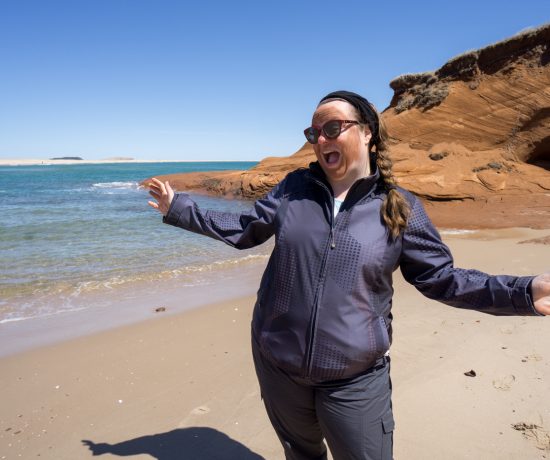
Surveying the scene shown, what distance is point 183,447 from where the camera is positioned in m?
2.97

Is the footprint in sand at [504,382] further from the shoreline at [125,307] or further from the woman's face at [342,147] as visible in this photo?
the shoreline at [125,307]

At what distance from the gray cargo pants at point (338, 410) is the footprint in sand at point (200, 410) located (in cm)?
158

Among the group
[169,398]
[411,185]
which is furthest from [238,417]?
[411,185]

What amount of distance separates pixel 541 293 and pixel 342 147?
3.00 ft

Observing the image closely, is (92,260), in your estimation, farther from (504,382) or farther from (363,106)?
(363,106)

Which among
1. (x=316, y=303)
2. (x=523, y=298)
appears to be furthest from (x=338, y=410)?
(x=523, y=298)

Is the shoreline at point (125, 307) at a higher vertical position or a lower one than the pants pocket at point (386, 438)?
lower

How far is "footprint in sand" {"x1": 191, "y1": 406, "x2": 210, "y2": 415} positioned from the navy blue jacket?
1743mm

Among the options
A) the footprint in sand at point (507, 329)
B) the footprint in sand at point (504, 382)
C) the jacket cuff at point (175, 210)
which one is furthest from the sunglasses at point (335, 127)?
the footprint in sand at point (507, 329)

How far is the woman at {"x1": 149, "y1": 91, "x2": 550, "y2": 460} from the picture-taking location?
1.72 metres

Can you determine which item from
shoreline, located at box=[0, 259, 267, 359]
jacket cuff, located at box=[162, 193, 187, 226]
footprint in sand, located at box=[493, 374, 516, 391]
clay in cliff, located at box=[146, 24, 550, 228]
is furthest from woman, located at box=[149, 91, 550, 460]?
clay in cliff, located at box=[146, 24, 550, 228]

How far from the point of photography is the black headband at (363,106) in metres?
1.89

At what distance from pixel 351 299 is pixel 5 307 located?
19.8 feet

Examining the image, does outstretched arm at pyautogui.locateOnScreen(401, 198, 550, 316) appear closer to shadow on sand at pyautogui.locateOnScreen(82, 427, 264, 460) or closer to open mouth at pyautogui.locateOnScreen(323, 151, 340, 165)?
open mouth at pyautogui.locateOnScreen(323, 151, 340, 165)
